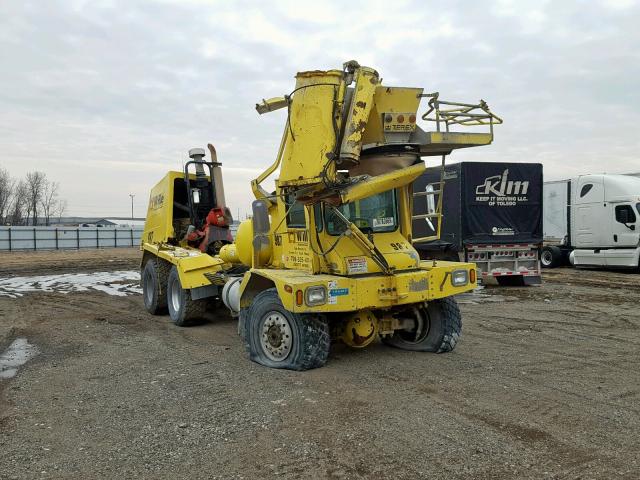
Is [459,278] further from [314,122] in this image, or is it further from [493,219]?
[493,219]

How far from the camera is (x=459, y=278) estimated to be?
22.6 feet

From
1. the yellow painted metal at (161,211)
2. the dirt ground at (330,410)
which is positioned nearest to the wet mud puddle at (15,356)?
the dirt ground at (330,410)

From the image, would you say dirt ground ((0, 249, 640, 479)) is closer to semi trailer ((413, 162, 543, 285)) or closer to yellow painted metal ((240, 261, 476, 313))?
yellow painted metal ((240, 261, 476, 313))

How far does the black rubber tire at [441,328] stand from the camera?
707 centimetres

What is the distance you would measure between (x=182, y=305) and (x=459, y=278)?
16.3 ft

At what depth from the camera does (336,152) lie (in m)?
5.83

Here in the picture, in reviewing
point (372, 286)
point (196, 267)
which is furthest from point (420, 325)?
point (196, 267)

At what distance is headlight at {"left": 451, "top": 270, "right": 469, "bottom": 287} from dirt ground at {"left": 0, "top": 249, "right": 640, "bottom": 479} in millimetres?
904

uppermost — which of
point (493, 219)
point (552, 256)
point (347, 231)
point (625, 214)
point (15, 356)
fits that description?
point (625, 214)

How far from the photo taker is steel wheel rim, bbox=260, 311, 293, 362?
21.0 ft

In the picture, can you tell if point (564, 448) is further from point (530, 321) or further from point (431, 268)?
point (530, 321)

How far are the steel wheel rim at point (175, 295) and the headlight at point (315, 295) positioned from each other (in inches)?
185

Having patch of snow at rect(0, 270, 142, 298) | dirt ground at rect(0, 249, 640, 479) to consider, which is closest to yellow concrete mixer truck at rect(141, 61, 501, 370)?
dirt ground at rect(0, 249, 640, 479)

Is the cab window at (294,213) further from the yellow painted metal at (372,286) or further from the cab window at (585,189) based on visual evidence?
the cab window at (585,189)
